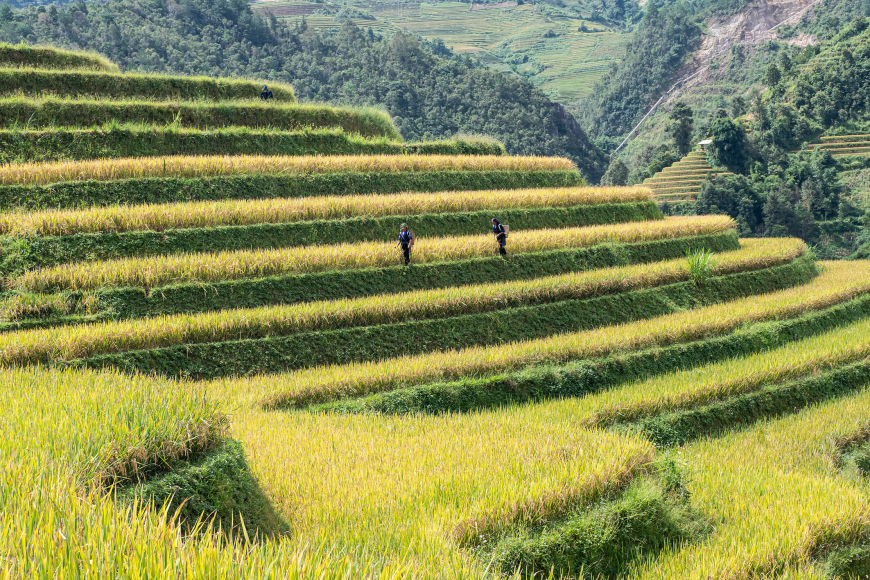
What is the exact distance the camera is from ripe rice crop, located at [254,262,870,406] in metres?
9.79

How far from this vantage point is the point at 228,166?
53.4 feet

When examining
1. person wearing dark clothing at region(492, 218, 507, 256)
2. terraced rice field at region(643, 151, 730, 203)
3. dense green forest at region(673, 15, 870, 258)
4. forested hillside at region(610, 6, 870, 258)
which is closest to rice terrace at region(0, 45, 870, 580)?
person wearing dark clothing at region(492, 218, 507, 256)

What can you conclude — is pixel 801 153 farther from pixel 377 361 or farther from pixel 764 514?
pixel 764 514

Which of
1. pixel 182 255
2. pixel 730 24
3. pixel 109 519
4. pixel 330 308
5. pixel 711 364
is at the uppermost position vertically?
pixel 730 24

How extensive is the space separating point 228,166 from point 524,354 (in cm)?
904

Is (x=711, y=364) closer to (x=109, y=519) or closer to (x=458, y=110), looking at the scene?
(x=109, y=519)

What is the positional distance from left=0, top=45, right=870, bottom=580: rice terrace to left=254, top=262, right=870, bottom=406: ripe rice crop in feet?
0.21

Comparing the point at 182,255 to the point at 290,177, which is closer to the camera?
the point at 182,255

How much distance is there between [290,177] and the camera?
16.9m

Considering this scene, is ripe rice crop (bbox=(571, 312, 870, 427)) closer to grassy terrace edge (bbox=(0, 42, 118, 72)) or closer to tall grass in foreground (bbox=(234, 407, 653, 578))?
tall grass in foreground (bbox=(234, 407, 653, 578))

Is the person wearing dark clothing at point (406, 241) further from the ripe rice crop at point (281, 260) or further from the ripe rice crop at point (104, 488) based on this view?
the ripe rice crop at point (104, 488)

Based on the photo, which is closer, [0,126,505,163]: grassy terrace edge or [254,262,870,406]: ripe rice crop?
[254,262,870,406]: ripe rice crop

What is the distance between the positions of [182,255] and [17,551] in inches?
431

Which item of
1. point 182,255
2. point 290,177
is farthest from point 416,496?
point 290,177
